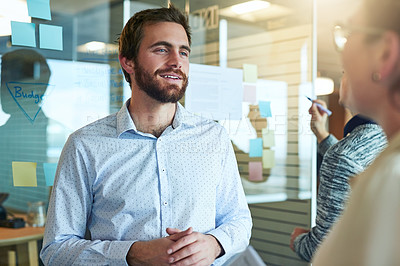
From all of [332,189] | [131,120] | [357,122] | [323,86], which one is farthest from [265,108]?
[131,120]

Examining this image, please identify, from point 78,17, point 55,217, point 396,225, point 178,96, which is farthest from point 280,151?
point 396,225

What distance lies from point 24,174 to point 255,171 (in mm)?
1715

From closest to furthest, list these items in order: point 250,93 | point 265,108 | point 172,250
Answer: point 172,250, point 250,93, point 265,108

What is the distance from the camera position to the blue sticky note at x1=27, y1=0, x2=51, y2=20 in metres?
2.27

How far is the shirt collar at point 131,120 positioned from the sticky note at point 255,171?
4.02ft

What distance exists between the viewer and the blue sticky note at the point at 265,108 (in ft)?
11.1

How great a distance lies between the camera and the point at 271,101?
3453mm

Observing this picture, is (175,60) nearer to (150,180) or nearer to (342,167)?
(150,180)

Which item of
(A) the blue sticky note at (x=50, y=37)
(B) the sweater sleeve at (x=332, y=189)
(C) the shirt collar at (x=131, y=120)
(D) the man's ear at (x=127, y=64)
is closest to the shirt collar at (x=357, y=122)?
(B) the sweater sleeve at (x=332, y=189)

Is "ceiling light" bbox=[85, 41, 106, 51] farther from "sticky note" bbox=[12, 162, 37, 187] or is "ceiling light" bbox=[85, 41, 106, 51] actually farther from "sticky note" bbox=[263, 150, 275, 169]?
"sticky note" bbox=[263, 150, 275, 169]

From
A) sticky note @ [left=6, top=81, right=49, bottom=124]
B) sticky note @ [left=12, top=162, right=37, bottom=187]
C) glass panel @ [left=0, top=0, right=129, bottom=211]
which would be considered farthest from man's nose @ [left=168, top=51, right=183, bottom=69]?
sticky note @ [left=12, top=162, right=37, bottom=187]

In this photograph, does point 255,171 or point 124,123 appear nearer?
point 124,123

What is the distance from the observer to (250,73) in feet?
10.9

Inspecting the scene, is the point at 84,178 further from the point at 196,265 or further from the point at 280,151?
the point at 280,151
